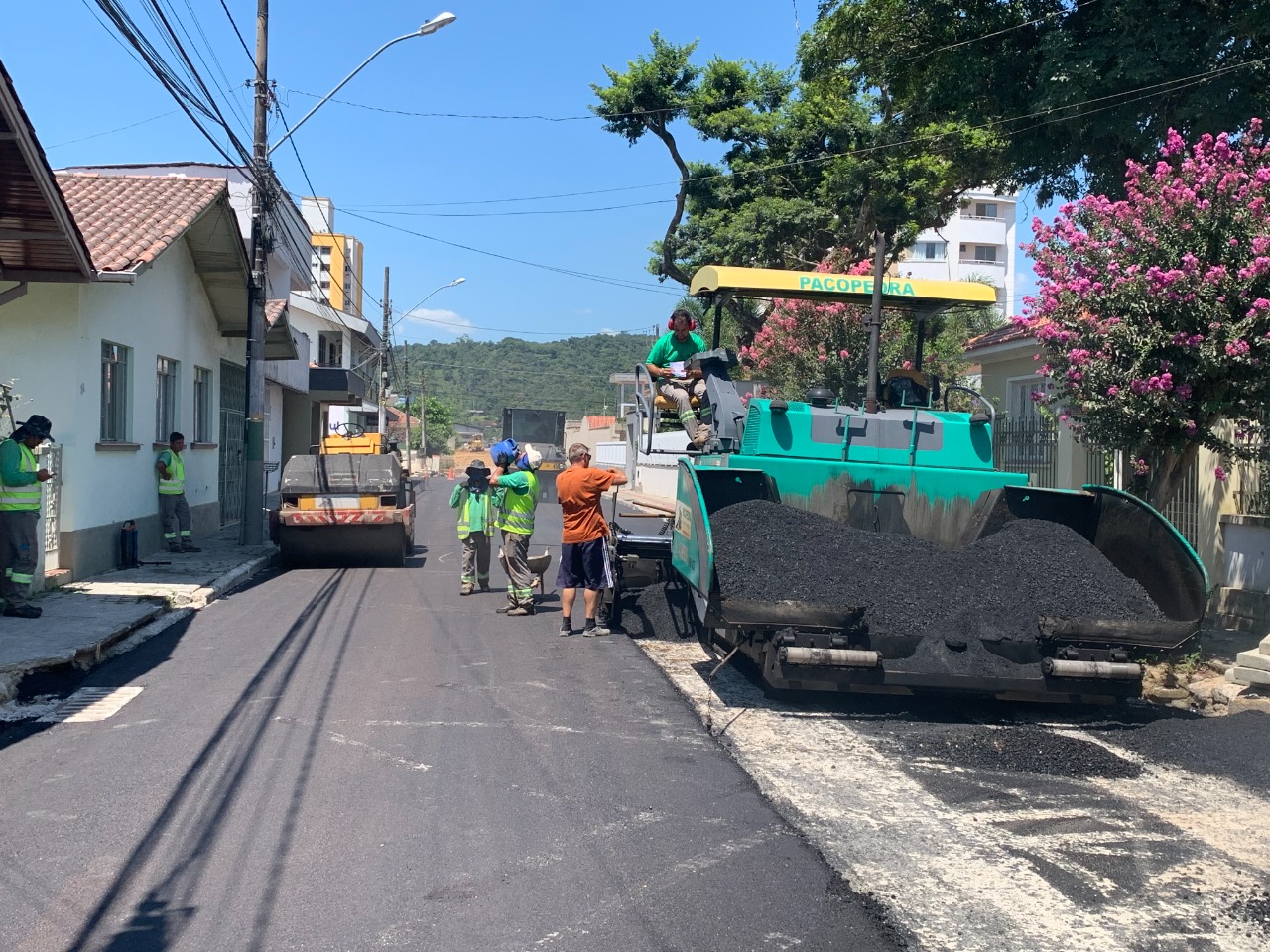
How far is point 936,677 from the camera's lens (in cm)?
685

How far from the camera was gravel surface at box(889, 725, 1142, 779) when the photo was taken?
20.1 ft

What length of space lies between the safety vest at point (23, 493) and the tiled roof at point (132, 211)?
3085 millimetres

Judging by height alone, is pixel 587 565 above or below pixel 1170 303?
below

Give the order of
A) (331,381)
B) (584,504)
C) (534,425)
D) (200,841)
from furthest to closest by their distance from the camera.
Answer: (534,425) < (331,381) < (584,504) < (200,841)

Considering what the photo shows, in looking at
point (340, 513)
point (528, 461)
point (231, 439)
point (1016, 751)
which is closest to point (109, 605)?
point (528, 461)

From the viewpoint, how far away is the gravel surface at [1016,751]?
6113 mm

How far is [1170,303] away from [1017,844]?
539 centimetres

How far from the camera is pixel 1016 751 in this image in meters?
6.41

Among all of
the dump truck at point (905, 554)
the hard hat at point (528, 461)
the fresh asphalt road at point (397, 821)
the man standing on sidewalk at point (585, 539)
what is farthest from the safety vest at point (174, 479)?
the dump truck at point (905, 554)

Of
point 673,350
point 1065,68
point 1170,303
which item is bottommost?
point 673,350

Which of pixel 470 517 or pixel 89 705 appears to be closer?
pixel 89 705

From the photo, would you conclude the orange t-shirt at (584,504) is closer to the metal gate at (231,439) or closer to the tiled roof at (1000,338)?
the tiled roof at (1000,338)

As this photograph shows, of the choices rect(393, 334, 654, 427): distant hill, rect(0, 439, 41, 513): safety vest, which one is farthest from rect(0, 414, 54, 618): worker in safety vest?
rect(393, 334, 654, 427): distant hill

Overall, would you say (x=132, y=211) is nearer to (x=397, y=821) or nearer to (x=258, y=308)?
(x=258, y=308)
